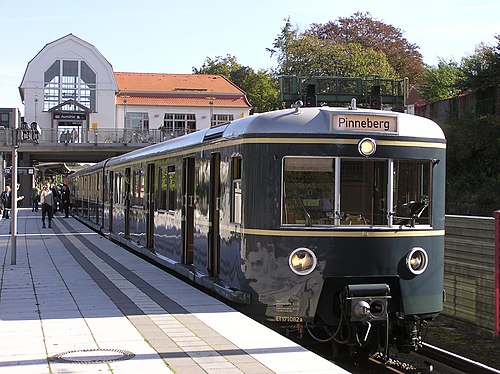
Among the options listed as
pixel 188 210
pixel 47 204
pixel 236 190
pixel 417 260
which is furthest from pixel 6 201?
pixel 417 260

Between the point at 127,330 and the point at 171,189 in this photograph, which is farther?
the point at 171,189

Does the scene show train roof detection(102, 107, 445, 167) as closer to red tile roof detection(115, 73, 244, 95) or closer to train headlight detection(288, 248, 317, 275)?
train headlight detection(288, 248, 317, 275)

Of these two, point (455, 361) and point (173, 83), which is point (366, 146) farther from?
point (173, 83)

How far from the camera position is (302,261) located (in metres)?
9.10

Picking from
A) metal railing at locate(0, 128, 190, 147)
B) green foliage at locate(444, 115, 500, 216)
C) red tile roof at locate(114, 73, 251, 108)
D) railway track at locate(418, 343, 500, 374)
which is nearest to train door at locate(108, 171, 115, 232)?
green foliage at locate(444, 115, 500, 216)

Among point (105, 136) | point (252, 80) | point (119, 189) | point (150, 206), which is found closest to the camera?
point (150, 206)

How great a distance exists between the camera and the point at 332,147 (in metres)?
9.23

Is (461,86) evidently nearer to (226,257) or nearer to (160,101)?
(226,257)

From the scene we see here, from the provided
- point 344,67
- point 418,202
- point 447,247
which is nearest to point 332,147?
point 418,202

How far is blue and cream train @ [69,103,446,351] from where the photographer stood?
9.08 m

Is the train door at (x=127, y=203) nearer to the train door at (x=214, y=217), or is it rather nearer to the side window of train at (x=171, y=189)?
the side window of train at (x=171, y=189)

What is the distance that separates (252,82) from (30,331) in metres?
75.9

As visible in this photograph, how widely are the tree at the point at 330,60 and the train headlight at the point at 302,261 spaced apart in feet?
151

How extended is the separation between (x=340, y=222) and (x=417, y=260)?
42.9 inches
